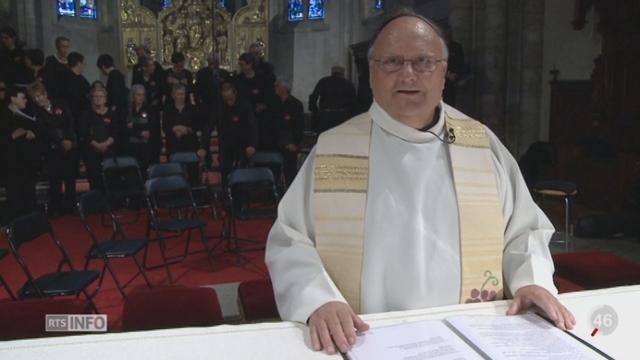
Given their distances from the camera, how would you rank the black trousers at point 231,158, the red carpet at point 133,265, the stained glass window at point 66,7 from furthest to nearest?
the stained glass window at point 66,7, the black trousers at point 231,158, the red carpet at point 133,265

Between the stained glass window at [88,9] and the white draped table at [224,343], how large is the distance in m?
15.1

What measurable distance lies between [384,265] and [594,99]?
300 inches

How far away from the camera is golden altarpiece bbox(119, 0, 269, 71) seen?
15.3m

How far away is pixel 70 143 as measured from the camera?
26.5 feet

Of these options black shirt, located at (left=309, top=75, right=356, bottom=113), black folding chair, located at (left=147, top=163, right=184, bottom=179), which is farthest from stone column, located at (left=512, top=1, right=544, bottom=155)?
black folding chair, located at (left=147, top=163, right=184, bottom=179)

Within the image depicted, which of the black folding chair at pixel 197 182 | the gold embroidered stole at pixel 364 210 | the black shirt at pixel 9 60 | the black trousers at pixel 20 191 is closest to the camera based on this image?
the gold embroidered stole at pixel 364 210

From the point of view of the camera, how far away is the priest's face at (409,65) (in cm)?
175

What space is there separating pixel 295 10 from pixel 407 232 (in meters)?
14.0

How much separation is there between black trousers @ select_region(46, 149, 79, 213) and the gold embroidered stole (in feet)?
23.1

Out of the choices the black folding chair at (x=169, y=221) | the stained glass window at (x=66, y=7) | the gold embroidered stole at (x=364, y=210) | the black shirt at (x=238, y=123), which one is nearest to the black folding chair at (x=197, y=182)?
the black shirt at (x=238, y=123)

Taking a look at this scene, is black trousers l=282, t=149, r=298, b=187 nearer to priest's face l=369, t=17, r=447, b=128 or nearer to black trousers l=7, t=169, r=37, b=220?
black trousers l=7, t=169, r=37, b=220

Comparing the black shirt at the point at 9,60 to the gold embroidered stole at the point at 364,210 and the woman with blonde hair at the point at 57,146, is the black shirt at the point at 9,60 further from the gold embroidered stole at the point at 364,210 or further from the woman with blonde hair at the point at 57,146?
the gold embroidered stole at the point at 364,210

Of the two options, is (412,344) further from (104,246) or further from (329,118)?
(329,118)

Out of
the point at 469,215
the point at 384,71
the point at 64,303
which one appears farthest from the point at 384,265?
the point at 64,303
